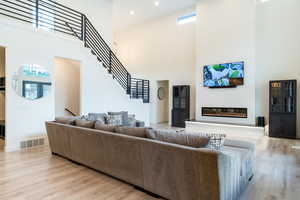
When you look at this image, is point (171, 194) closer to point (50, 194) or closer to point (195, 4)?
point (50, 194)

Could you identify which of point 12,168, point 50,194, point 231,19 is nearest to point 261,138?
point 231,19

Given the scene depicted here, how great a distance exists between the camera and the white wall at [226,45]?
6.65 metres

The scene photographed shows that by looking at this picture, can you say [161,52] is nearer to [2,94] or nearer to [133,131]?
[2,94]

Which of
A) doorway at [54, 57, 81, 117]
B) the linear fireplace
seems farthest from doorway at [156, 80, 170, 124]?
doorway at [54, 57, 81, 117]

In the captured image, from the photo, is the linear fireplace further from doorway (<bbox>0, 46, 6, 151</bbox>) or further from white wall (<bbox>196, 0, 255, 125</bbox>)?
doorway (<bbox>0, 46, 6, 151</bbox>)

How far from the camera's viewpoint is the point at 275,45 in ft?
21.4

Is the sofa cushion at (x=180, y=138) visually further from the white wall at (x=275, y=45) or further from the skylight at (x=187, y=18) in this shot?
the skylight at (x=187, y=18)

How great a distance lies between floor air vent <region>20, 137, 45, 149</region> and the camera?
4588 millimetres

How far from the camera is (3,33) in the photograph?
13.8ft

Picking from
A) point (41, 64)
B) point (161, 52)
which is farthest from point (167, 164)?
point (161, 52)

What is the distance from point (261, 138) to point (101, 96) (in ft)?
18.6

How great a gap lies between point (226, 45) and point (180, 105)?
10.4 feet

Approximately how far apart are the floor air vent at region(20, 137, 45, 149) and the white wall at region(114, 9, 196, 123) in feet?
19.1

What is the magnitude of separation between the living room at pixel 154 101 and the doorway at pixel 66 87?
0.13 ft
